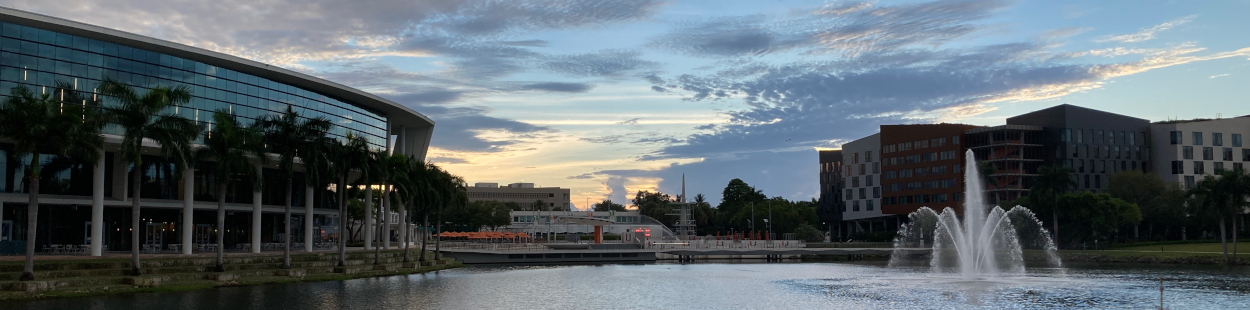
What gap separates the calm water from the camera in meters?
44.4

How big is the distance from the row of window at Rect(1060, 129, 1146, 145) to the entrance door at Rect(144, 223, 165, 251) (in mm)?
121712

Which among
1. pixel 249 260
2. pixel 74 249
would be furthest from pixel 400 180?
pixel 74 249

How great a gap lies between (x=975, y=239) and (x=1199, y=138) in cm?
9507

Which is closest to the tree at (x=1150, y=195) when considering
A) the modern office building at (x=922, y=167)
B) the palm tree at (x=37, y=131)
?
the modern office building at (x=922, y=167)

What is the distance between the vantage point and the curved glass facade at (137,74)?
61031 mm

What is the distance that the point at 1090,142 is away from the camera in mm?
145500

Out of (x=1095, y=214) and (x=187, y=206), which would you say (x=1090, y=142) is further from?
(x=187, y=206)

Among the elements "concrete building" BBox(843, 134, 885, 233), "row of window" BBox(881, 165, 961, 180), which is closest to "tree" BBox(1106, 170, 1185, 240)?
"row of window" BBox(881, 165, 961, 180)

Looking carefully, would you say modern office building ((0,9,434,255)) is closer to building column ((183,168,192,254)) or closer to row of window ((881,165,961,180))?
building column ((183,168,192,254))

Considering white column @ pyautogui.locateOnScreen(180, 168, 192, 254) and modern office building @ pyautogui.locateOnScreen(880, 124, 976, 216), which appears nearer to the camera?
white column @ pyautogui.locateOnScreen(180, 168, 192, 254)

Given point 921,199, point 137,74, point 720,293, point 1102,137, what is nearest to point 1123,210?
point 1102,137

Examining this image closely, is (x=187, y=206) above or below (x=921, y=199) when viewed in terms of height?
below

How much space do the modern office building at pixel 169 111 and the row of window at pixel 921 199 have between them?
92.2 m

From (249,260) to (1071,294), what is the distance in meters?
49.1
